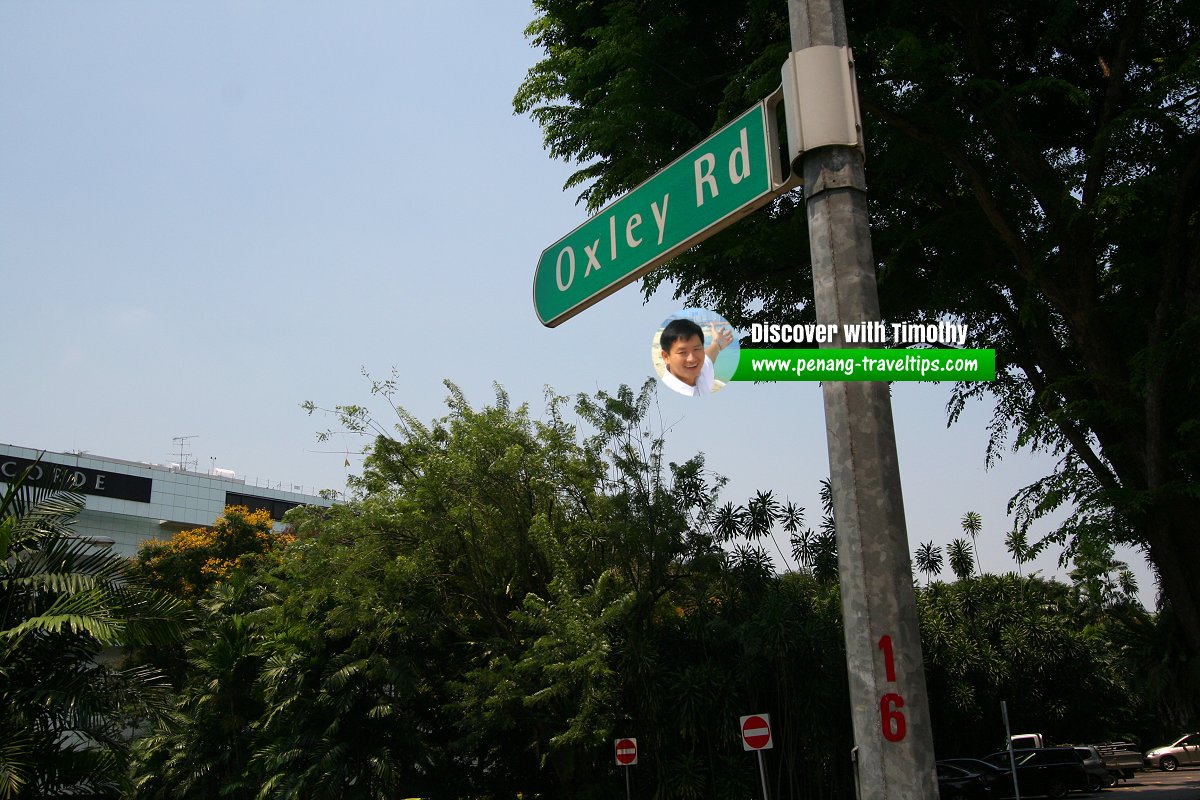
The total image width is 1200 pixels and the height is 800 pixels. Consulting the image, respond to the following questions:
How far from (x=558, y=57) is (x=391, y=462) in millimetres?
10406

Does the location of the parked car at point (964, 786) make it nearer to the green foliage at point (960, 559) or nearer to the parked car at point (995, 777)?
the parked car at point (995, 777)

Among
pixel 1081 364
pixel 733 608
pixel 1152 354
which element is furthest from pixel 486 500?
pixel 1152 354

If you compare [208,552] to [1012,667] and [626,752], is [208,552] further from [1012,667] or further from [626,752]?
[1012,667]

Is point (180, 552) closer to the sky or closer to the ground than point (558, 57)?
closer to the ground

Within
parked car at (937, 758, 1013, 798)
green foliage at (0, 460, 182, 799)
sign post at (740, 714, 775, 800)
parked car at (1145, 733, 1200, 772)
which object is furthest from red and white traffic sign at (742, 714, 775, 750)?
parked car at (1145, 733, 1200, 772)

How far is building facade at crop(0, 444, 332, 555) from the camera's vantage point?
184ft

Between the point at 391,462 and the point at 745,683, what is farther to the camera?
the point at 391,462

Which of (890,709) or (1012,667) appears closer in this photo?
(890,709)

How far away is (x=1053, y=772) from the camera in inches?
1060

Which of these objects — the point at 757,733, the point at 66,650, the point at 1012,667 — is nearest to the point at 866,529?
the point at 66,650

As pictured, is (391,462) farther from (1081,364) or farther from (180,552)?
(180,552)

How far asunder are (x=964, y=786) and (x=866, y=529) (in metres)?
25.7

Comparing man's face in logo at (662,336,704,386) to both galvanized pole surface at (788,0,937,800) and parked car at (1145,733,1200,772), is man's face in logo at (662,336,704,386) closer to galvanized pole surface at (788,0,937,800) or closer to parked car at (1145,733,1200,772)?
galvanized pole surface at (788,0,937,800)

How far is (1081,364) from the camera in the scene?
53.4 ft
